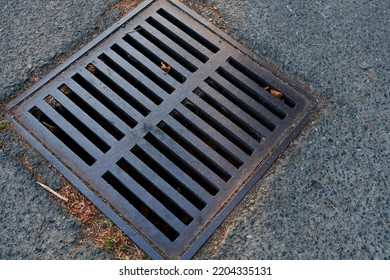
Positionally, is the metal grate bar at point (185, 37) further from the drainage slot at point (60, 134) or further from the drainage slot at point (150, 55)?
the drainage slot at point (60, 134)

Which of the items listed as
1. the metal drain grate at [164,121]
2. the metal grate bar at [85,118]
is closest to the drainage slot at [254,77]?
the metal drain grate at [164,121]

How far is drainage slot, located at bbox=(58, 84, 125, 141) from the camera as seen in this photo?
206cm

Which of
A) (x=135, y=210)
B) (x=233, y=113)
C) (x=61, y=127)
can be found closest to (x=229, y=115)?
(x=233, y=113)

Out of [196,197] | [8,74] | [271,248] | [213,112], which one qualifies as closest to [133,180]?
[196,197]

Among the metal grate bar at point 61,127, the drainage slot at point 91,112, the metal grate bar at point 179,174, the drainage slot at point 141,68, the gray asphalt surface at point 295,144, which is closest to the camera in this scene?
the gray asphalt surface at point 295,144

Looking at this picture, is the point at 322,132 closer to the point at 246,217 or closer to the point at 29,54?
the point at 246,217

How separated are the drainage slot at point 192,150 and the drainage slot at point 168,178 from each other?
0.46 feet

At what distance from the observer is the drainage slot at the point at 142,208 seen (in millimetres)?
1834

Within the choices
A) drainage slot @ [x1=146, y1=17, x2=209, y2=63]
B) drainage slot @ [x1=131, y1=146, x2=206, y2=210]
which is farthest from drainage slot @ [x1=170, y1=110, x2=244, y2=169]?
drainage slot @ [x1=146, y1=17, x2=209, y2=63]

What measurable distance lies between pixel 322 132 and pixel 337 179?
221 millimetres

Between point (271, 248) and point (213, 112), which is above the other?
point (213, 112)

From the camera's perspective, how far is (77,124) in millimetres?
2070

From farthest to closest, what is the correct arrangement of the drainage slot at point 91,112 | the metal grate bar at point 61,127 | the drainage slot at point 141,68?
the drainage slot at point 141,68
the drainage slot at point 91,112
the metal grate bar at point 61,127
